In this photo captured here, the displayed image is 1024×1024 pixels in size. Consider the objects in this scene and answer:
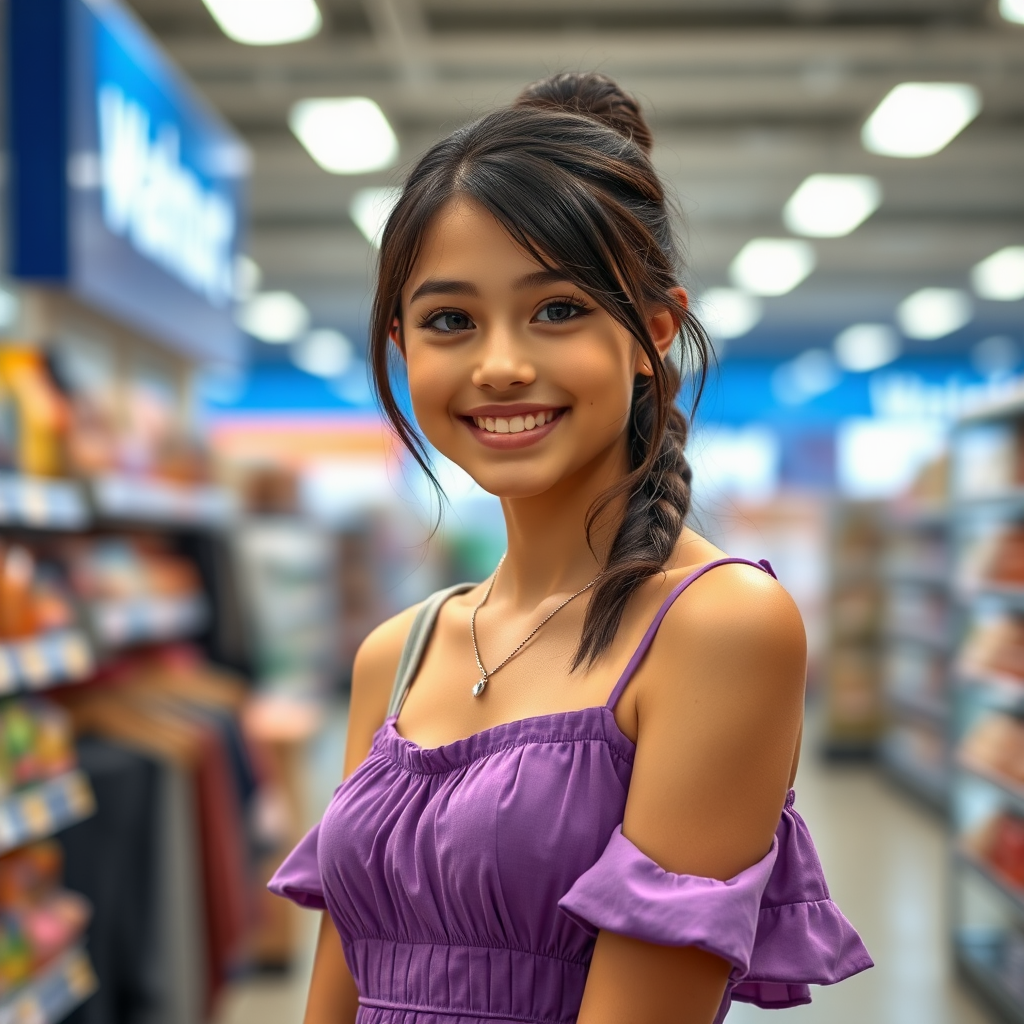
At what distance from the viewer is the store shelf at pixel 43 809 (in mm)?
2535

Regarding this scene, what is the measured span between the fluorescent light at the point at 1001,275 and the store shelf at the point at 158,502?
882 centimetres

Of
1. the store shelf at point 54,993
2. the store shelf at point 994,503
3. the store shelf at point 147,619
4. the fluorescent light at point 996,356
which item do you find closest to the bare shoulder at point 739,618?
the store shelf at point 54,993

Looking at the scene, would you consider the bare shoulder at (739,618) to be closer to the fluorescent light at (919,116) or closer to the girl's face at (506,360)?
the girl's face at (506,360)

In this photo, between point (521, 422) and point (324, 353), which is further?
point (324, 353)

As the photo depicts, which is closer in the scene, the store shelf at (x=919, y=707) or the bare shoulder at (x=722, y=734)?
the bare shoulder at (x=722, y=734)

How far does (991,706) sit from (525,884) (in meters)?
4.62

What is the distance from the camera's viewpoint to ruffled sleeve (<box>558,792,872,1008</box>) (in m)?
0.95

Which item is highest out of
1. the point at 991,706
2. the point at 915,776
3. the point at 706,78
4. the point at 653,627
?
the point at 706,78

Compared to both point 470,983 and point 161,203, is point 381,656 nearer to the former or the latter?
point 470,983

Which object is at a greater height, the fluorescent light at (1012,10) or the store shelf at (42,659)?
the fluorescent light at (1012,10)

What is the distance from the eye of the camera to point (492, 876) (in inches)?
41.6

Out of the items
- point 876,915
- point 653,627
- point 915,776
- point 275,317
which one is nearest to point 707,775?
point 653,627

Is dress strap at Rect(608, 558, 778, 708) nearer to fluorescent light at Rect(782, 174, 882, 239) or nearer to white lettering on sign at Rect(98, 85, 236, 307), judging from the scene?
white lettering on sign at Rect(98, 85, 236, 307)

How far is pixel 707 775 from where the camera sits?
0.99 m
